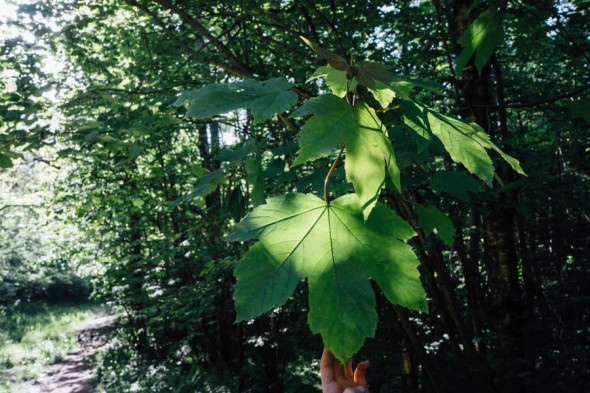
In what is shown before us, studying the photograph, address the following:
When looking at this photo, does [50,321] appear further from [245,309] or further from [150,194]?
[245,309]

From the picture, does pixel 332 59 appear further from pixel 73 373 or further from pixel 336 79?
pixel 73 373

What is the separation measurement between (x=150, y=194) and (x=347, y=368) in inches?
231

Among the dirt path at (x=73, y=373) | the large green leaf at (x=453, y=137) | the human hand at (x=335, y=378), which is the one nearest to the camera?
the large green leaf at (x=453, y=137)

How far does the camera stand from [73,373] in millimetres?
11531

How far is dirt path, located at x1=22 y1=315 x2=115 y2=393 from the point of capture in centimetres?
1024

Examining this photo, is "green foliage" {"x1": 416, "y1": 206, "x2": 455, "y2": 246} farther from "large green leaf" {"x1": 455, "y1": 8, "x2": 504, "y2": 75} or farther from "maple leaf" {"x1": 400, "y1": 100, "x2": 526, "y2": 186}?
"large green leaf" {"x1": 455, "y1": 8, "x2": 504, "y2": 75}

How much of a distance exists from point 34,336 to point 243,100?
1922cm

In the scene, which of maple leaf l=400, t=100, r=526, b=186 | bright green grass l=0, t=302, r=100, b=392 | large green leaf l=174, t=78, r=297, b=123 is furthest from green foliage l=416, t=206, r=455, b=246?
bright green grass l=0, t=302, r=100, b=392

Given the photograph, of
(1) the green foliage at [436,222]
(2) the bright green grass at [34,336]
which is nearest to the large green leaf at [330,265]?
(1) the green foliage at [436,222]

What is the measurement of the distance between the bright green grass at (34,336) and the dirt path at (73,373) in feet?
1.13

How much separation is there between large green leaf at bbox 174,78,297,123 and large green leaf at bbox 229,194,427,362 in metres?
0.21

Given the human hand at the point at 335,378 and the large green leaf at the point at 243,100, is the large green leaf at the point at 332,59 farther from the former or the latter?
the human hand at the point at 335,378

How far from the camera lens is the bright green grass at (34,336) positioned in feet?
38.8

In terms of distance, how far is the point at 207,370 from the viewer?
25.1ft
